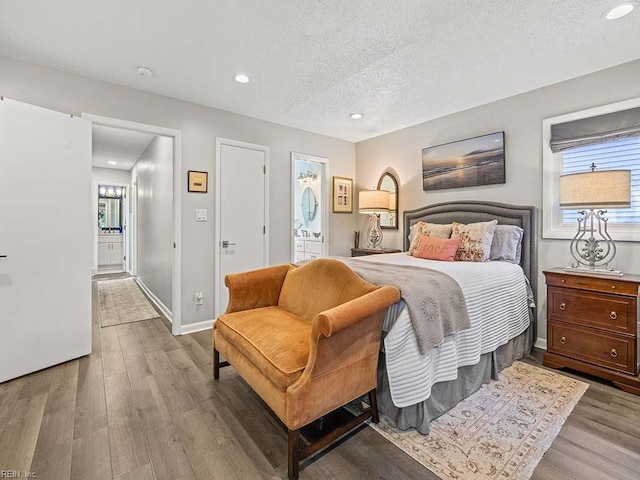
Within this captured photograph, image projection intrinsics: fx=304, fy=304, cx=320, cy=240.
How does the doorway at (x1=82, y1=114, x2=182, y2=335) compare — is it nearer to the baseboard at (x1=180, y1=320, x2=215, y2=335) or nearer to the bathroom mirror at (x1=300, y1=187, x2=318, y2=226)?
the baseboard at (x1=180, y1=320, x2=215, y2=335)

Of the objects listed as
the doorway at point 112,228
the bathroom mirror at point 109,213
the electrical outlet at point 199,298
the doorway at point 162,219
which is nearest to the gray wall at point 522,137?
the electrical outlet at point 199,298

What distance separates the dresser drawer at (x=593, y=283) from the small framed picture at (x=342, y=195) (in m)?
2.84

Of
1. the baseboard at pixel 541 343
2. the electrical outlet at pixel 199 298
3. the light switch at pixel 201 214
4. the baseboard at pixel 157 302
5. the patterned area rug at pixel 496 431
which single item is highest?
the light switch at pixel 201 214

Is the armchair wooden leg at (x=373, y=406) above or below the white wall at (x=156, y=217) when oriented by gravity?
below

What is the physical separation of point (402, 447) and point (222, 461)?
915mm

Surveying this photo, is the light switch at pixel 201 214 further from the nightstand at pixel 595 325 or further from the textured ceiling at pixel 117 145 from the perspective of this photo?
the nightstand at pixel 595 325

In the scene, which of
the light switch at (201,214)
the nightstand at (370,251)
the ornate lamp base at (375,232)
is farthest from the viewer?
the ornate lamp base at (375,232)

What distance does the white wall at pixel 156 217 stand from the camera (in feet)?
12.3

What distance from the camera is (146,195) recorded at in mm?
5301

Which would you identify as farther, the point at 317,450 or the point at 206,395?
the point at 206,395

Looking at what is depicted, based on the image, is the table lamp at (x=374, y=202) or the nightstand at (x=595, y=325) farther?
the table lamp at (x=374, y=202)

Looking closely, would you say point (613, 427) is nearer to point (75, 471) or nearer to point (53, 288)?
point (75, 471)

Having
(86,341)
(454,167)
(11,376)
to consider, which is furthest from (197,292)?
(454,167)

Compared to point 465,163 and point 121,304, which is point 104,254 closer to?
point 121,304
